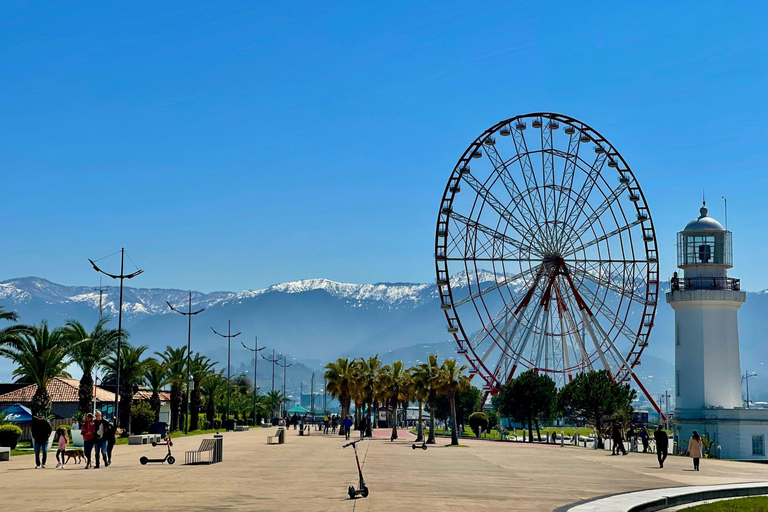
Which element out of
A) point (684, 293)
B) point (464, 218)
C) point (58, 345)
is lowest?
point (58, 345)

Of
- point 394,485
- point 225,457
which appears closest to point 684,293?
point 225,457

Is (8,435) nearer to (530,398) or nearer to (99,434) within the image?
(99,434)

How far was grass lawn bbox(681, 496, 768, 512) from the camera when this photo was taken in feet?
68.3

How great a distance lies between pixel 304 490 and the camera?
2361 centimetres

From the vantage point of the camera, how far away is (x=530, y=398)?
8794 centimetres

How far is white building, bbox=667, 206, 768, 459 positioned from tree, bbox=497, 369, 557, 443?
22.7 metres

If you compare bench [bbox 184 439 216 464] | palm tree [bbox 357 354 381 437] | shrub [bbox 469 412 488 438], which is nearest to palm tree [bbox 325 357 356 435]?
palm tree [bbox 357 354 381 437]

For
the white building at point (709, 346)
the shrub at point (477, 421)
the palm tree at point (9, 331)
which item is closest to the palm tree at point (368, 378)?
the shrub at point (477, 421)

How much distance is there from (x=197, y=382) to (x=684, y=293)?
41.1 meters

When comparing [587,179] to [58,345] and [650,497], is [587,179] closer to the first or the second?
[58,345]

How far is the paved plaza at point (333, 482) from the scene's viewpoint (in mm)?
20250

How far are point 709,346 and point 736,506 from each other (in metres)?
44.0

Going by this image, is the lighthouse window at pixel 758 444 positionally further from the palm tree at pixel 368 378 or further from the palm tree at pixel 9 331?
the palm tree at pixel 9 331

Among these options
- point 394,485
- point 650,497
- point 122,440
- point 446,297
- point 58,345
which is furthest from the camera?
point 446,297
